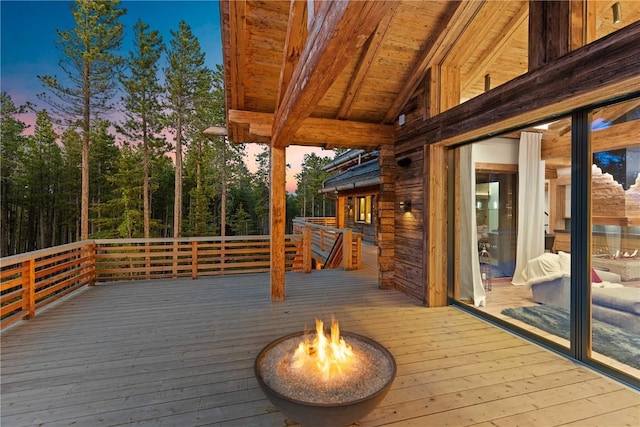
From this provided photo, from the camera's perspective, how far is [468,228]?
4.30m

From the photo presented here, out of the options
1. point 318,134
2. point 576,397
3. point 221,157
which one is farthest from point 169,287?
point 221,157

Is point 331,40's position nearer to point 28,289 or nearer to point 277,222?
point 277,222

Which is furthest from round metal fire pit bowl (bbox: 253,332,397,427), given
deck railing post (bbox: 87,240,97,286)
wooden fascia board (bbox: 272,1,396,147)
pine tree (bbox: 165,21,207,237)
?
pine tree (bbox: 165,21,207,237)

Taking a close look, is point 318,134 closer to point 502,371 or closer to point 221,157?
point 502,371

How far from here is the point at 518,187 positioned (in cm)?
472

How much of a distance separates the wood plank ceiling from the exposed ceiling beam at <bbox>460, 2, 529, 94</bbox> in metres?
0.01

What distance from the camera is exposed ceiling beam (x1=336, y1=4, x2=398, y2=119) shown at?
11.4 feet

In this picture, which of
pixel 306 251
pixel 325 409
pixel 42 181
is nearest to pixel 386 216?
pixel 306 251

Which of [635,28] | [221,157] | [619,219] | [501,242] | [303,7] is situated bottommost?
[501,242]

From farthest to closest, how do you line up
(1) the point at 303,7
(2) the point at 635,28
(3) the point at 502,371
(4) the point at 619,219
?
(4) the point at 619,219
(3) the point at 502,371
(1) the point at 303,7
(2) the point at 635,28

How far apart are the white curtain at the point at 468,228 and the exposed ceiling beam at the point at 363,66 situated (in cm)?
196

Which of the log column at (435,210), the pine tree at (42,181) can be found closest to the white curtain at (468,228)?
the log column at (435,210)

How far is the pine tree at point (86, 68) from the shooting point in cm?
1007

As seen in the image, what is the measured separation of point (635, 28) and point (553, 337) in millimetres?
2957
